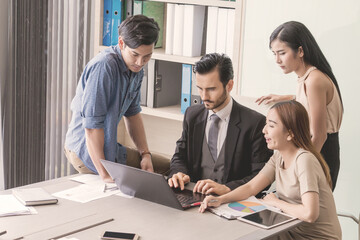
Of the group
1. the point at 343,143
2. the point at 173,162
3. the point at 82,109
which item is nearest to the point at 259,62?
the point at 343,143

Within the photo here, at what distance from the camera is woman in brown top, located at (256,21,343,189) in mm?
2751

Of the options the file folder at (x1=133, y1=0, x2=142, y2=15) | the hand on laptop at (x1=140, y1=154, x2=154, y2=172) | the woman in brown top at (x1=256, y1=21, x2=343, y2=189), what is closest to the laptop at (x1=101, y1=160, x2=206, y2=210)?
the hand on laptop at (x1=140, y1=154, x2=154, y2=172)

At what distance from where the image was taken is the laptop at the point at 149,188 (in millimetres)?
2281

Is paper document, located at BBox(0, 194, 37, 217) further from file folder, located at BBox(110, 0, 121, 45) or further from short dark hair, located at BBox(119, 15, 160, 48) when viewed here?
file folder, located at BBox(110, 0, 121, 45)

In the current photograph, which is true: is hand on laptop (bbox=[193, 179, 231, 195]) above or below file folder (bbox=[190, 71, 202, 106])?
below

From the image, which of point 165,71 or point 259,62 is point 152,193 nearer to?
point 259,62

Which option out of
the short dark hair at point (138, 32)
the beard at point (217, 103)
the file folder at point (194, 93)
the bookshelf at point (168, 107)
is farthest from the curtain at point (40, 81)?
the beard at point (217, 103)

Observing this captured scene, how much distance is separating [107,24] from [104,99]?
134cm

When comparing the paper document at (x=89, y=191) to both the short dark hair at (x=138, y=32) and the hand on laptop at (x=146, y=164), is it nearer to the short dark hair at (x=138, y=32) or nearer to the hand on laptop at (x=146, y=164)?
the hand on laptop at (x=146, y=164)

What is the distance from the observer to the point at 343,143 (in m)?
3.20

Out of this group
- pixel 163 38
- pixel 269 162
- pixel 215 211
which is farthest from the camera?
pixel 163 38

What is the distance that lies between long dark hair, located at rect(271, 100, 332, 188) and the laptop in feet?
1.48

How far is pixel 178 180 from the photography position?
8.46 feet

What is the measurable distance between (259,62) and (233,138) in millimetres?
777
